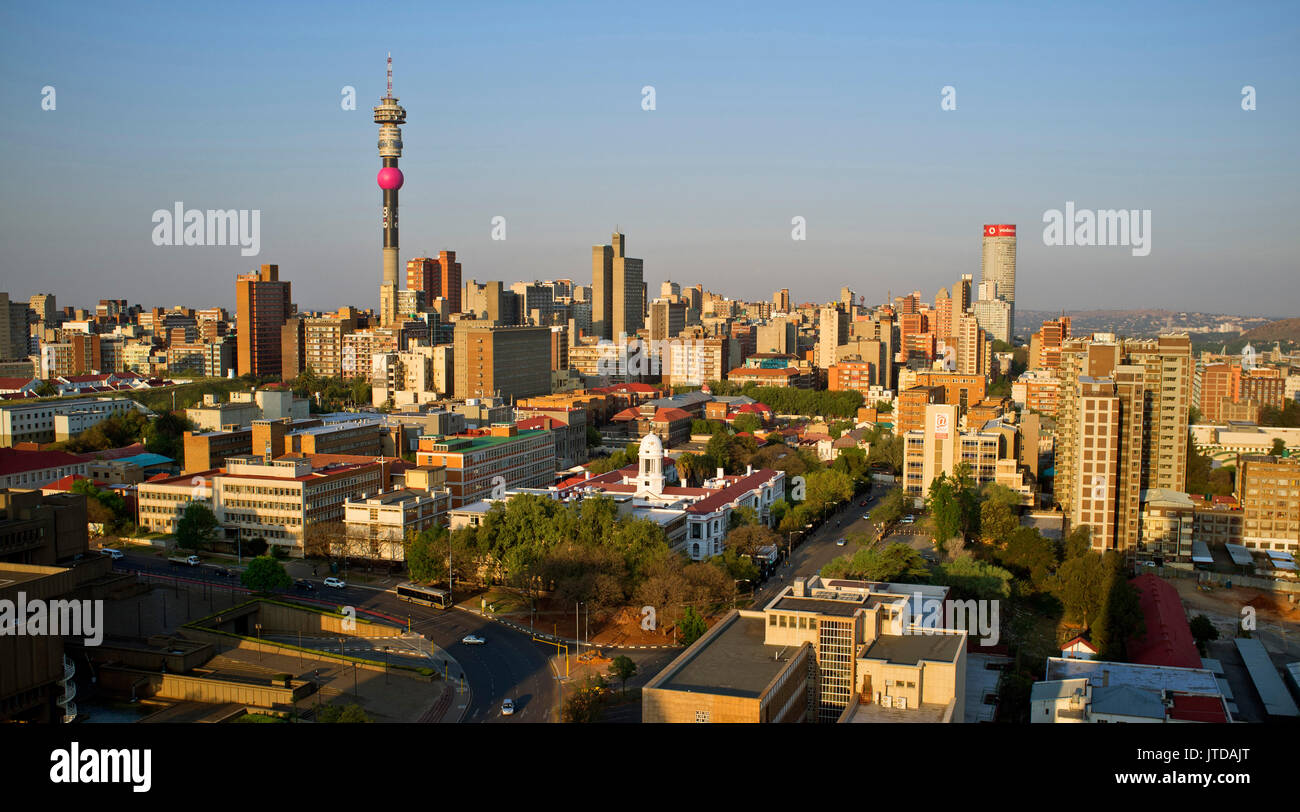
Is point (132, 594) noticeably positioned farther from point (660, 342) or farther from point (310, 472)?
point (660, 342)

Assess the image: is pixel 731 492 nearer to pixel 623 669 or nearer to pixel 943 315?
pixel 623 669

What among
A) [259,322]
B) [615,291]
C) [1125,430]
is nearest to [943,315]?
[615,291]

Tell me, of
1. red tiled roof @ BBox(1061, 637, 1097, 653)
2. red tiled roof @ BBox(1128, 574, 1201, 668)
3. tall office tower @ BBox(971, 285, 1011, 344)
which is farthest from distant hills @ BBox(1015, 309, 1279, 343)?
red tiled roof @ BBox(1061, 637, 1097, 653)

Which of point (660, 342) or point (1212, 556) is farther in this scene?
point (660, 342)

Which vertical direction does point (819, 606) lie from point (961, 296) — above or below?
below

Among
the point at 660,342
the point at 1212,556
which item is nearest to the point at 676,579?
the point at 1212,556

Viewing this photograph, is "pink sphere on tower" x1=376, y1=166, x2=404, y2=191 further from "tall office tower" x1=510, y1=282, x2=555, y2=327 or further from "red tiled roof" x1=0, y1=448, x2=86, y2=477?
"red tiled roof" x1=0, y1=448, x2=86, y2=477

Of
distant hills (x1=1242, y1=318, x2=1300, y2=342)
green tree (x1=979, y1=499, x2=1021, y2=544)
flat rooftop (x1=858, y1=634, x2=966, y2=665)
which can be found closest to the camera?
flat rooftop (x1=858, y1=634, x2=966, y2=665)
